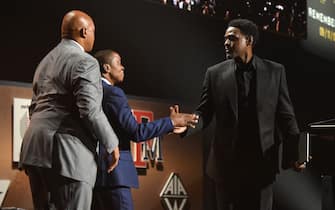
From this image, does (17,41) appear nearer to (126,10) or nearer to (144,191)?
(126,10)

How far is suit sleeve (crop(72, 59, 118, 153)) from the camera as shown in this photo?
8.52 feet

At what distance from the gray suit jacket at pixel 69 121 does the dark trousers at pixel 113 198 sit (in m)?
0.35

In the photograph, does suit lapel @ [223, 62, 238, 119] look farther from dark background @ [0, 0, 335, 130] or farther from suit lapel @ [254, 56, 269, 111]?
dark background @ [0, 0, 335, 130]

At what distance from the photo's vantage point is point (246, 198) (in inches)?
127

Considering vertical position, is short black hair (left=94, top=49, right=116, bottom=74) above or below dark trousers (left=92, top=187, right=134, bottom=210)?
above

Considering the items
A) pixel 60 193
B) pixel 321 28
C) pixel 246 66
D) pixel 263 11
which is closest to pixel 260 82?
pixel 246 66

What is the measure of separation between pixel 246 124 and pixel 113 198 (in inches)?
33.0

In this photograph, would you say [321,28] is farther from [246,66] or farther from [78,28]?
[78,28]

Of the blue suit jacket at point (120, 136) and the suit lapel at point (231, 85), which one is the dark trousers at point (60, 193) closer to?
the blue suit jacket at point (120, 136)

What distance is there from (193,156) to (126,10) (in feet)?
4.24

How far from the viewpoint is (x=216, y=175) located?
130 inches

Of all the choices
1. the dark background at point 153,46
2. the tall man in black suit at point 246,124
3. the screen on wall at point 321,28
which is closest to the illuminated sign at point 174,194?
the dark background at point 153,46

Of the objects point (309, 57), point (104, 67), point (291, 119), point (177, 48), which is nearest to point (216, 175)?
point (291, 119)

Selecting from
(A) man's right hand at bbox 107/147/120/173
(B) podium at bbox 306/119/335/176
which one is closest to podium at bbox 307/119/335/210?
(B) podium at bbox 306/119/335/176
